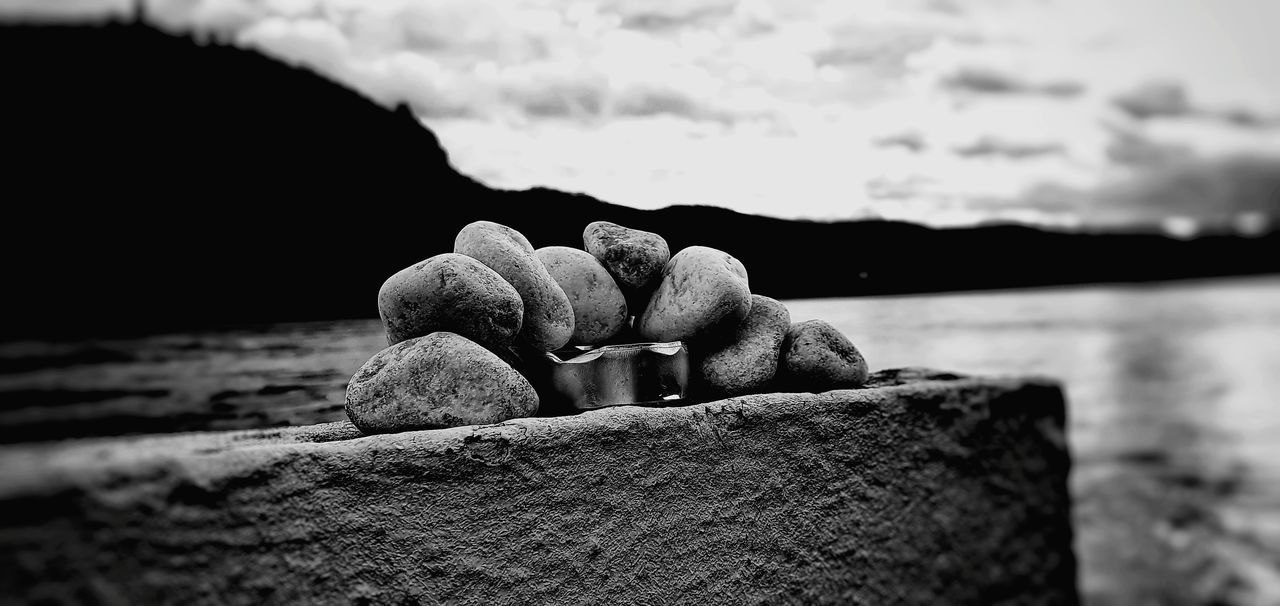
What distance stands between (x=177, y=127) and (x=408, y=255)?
1.53 m

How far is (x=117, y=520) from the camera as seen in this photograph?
936 mm

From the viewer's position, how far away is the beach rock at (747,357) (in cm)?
184

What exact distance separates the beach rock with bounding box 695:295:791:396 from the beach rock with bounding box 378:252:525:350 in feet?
1.95

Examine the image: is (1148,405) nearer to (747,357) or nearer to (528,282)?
(747,357)

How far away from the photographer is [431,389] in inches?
54.2

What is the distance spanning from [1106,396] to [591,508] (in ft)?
20.3

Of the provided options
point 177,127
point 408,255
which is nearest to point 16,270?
point 408,255

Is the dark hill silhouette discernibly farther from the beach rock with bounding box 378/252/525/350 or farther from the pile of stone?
the beach rock with bounding box 378/252/525/350

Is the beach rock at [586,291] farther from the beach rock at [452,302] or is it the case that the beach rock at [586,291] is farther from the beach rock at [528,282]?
the beach rock at [452,302]

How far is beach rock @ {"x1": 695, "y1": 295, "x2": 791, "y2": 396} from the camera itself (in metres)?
1.84

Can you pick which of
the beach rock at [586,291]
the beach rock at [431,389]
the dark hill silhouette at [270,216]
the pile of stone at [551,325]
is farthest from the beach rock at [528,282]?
the dark hill silhouette at [270,216]

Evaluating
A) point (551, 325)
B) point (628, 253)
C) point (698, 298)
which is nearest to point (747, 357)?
point (698, 298)

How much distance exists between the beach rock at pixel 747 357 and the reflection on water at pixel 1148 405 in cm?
36

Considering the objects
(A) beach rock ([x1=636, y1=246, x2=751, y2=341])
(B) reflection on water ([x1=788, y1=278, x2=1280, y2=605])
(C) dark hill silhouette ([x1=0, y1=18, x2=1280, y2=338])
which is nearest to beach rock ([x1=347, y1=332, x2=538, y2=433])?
(A) beach rock ([x1=636, y1=246, x2=751, y2=341])
